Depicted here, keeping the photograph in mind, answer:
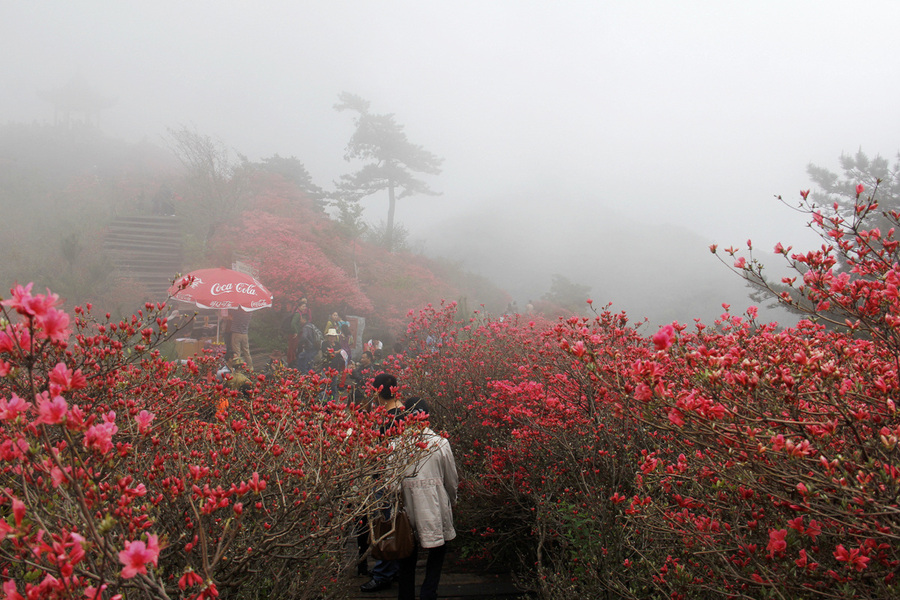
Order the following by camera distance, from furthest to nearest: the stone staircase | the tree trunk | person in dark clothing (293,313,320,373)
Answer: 1. the tree trunk
2. the stone staircase
3. person in dark clothing (293,313,320,373)

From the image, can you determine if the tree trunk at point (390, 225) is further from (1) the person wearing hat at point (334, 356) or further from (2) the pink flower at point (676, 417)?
(2) the pink flower at point (676, 417)

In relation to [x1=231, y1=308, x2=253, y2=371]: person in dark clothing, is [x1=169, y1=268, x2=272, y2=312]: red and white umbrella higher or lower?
higher

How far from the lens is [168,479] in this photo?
67.4 inches

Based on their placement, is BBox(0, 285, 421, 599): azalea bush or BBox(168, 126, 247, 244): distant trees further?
BBox(168, 126, 247, 244): distant trees

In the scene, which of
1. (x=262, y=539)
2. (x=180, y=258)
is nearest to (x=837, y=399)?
(x=262, y=539)

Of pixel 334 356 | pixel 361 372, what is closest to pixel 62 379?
pixel 361 372

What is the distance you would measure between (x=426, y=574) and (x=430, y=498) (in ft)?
1.74

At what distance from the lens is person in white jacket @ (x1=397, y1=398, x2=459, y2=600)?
2994 millimetres

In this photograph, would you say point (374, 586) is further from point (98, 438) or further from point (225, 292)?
point (225, 292)

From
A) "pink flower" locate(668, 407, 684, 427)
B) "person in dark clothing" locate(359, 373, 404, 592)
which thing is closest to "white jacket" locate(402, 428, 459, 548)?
"person in dark clothing" locate(359, 373, 404, 592)

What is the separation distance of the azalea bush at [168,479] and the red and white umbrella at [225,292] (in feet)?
25.2

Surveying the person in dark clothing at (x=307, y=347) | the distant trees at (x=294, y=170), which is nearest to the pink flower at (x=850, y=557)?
the person in dark clothing at (x=307, y=347)

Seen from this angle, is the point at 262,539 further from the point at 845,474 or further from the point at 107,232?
the point at 107,232

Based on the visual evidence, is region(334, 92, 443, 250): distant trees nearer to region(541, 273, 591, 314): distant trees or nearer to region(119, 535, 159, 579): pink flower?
region(541, 273, 591, 314): distant trees
